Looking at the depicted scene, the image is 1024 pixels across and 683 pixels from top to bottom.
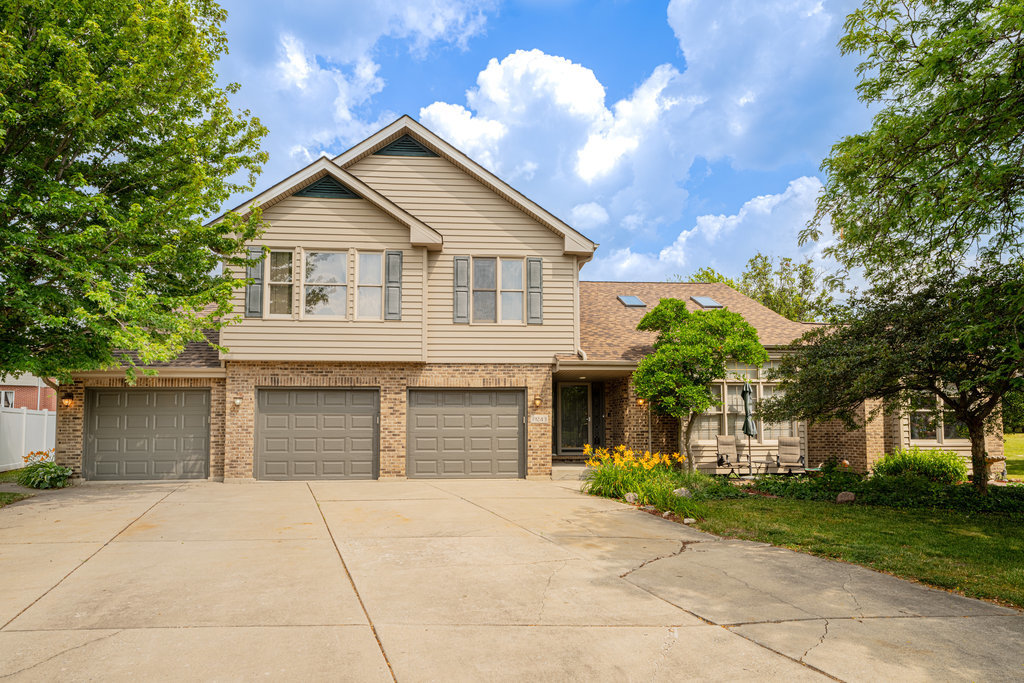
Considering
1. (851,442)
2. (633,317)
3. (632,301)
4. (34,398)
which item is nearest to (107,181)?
(633,317)

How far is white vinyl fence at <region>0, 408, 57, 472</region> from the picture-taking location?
17891 millimetres

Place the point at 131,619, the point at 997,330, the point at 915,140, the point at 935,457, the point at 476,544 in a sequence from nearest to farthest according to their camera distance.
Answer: the point at 131,619 < the point at 476,544 < the point at 915,140 < the point at 997,330 < the point at 935,457

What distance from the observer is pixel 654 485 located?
1155 centimetres

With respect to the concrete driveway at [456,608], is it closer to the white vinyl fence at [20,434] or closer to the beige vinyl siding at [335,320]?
the beige vinyl siding at [335,320]

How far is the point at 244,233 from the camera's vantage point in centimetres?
1298

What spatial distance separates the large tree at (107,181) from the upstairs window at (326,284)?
179cm

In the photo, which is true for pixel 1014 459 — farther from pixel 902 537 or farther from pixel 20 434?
pixel 20 434

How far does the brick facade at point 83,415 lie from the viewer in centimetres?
1454

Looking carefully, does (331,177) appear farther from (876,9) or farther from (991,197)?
(991,197)

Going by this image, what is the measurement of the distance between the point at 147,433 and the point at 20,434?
279 inches

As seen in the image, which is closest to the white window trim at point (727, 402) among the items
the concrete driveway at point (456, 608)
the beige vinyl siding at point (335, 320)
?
the beige vinyl siding at point (335, 320)

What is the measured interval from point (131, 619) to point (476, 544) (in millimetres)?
3779

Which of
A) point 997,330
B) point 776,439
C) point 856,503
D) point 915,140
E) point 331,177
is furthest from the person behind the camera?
point 776,439

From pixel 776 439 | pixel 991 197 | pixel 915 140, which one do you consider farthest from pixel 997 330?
pixel 776 439
